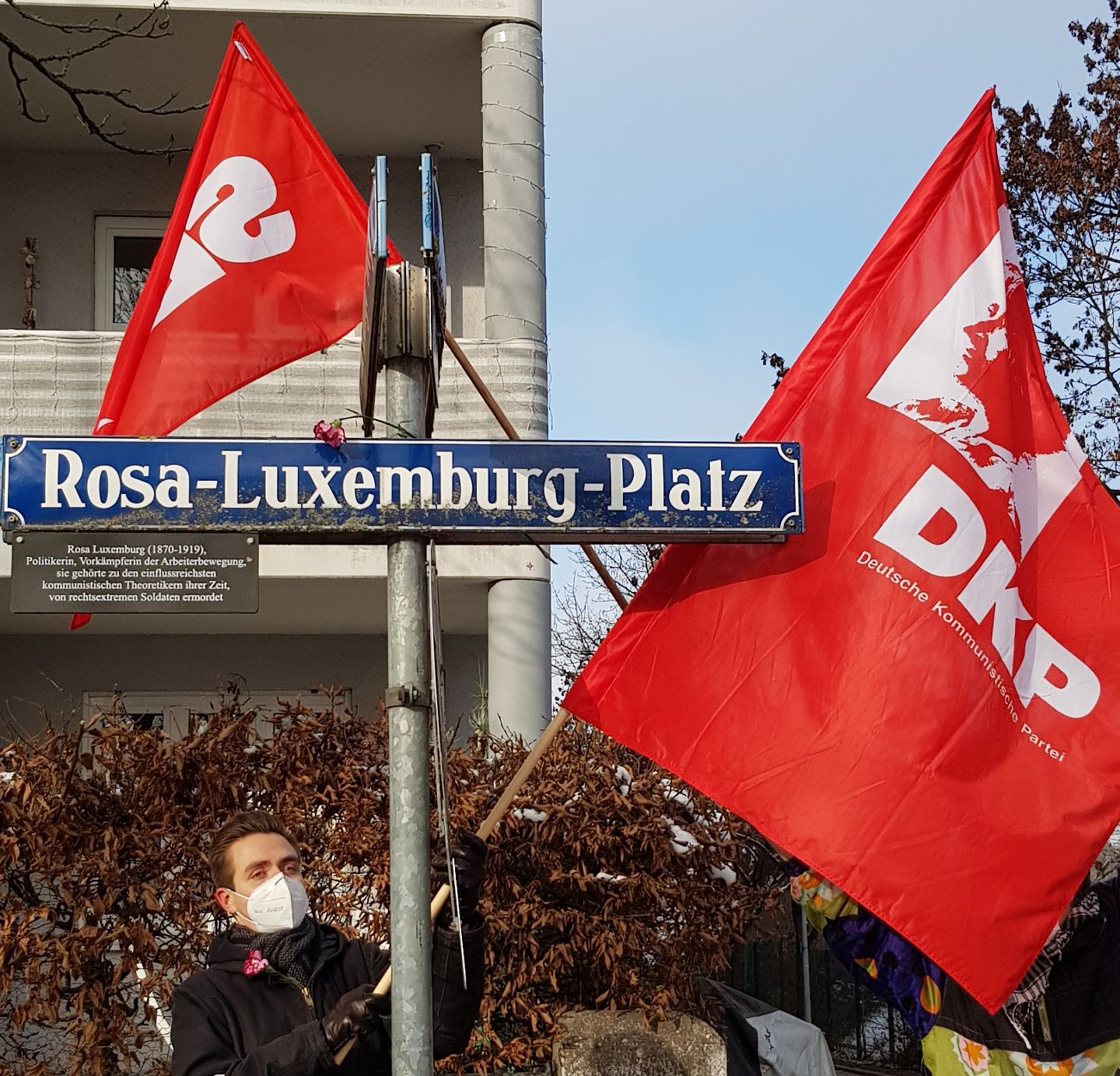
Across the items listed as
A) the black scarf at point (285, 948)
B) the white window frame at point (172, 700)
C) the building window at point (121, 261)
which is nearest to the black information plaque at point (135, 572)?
the black scarf at point (285, 948)

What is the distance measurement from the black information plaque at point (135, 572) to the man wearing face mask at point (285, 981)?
73 centimetres

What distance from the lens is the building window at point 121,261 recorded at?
36.9 feet

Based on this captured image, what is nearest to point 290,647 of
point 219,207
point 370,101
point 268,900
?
point 370,101

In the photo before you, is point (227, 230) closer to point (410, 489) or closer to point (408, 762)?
point (410, 489)

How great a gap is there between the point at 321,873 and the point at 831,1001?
241 inches

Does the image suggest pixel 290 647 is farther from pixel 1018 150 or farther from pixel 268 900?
pixel 1018 150

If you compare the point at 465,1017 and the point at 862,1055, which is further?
the point at 862,1055

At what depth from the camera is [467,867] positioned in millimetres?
3777

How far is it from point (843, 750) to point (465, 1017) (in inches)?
46.4

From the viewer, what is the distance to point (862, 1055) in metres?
10.9

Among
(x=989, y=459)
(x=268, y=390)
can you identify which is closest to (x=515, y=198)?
(x=268, y=390)

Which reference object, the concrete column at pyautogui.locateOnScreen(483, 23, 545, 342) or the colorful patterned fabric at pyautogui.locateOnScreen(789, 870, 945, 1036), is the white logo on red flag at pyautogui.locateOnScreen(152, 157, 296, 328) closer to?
the colorful patterned fabric at pyautogui.locateOnScreen(789, 870, 945, 1036)

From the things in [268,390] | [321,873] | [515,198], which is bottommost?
[321,873]

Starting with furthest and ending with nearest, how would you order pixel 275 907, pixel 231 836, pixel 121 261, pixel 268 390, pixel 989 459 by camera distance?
Result: 1. pixel 121 261
2. pixel 268 390
3. pixel 989 459
4. pixel 231 836
5. pixel 275 907
